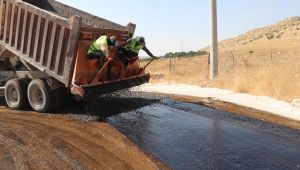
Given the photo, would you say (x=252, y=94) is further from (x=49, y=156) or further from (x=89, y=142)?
(x=49, y=156)

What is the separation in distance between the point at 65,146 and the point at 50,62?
326 cm

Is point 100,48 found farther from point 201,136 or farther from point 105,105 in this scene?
point 201,136

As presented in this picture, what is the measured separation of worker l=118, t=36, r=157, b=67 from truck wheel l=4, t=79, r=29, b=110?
8.53 feet

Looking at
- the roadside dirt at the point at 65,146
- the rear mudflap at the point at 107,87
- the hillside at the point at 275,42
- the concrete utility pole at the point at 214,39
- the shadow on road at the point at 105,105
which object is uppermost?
the hillside at the point at 275,42

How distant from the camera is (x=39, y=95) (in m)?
9.98

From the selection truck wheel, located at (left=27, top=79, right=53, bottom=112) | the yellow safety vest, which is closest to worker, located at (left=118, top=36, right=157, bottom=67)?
the yellow safety vest

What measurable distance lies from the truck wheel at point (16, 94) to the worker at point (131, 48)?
260 cm

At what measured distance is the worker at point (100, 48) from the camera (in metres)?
9.03

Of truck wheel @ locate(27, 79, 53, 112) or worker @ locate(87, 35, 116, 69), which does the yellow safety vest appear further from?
truck wheel @ locate(27, 79, 53, 112)

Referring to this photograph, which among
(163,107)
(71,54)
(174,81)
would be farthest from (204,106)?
(174,81)

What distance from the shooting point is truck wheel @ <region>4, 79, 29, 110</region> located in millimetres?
10156

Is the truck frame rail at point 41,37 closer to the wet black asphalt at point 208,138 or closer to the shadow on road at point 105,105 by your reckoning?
the shadow on road at point 105,105

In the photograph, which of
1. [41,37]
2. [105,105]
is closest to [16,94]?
[41,37]

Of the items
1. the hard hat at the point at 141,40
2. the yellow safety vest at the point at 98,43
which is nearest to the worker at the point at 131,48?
the hard hat at the point at 141,40
